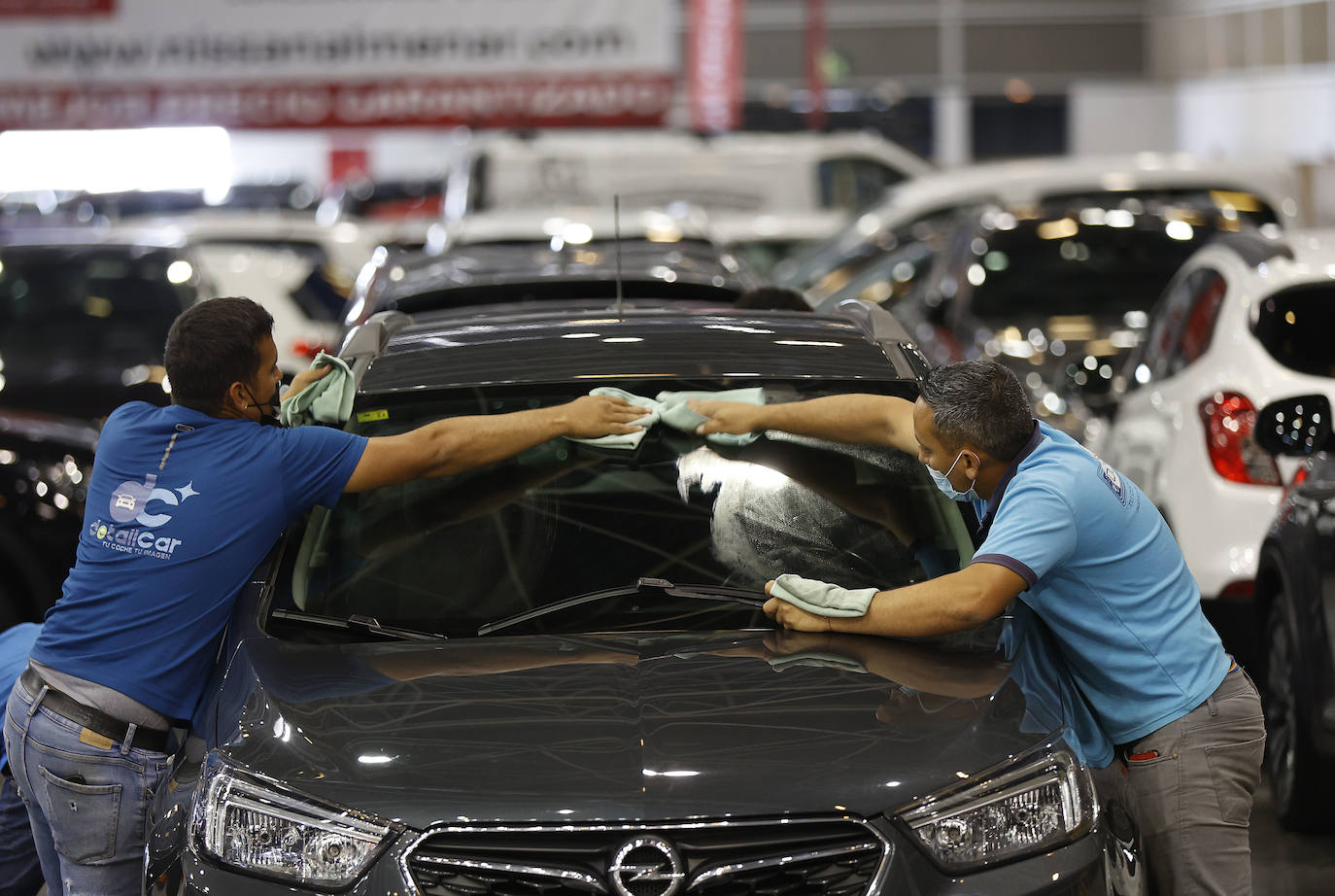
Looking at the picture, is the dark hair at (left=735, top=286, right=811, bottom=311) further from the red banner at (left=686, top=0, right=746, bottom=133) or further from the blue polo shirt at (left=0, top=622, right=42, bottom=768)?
the red banner at (left=686, top=0, right=746, bottom=133)

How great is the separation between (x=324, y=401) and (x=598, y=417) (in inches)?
27.3

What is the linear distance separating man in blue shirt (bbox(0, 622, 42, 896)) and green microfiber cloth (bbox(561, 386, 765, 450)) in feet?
4.83

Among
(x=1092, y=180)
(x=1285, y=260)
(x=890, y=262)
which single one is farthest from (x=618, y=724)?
(x=1092, y=180)

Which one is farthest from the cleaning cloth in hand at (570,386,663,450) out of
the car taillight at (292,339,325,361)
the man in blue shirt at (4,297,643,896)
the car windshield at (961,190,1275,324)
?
the car windshield at (961,190,1275,324)

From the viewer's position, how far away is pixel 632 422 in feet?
14.0

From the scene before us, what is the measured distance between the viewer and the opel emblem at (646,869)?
10.4 feet

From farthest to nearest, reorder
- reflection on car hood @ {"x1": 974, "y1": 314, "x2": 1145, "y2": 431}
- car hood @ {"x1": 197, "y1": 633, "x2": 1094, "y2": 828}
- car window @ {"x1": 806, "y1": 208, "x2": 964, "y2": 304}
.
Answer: car window @ {"x1": 806, "y1": 208, "x2": 964, "y2": 304} → reflection on car hood @ {"x1": 974, "y1": 314, "x2": 1145, "y2": 431} → car hood @ {"x1": 197, "y1": 633, "x2": 1094, "y2": 828}

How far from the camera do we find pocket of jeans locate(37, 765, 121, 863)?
3893 millimetres

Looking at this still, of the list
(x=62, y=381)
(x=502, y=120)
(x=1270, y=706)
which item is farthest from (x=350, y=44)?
(x=1270, y=706)

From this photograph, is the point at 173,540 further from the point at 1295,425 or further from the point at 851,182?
the point at 851,182

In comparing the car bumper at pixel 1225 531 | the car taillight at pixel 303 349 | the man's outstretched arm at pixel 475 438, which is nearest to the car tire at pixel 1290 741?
the car bumper at pixel 1225 531

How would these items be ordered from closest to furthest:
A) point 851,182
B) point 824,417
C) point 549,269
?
point 824,417 → point 549,269 → point 851,182

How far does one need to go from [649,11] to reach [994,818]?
16.1m

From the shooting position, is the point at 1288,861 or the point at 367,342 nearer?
the point at 367,342
